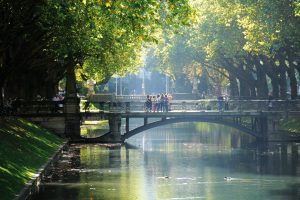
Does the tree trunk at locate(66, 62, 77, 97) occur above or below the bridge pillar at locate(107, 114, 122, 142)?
above

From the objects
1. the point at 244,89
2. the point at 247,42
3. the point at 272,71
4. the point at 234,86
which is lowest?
the point at 244,89

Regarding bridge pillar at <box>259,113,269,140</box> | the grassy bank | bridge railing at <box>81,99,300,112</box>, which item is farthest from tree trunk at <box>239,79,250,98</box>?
the grassy bank

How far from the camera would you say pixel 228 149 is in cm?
6191

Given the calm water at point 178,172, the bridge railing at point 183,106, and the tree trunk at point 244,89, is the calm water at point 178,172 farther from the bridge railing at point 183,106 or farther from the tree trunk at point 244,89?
the tree trunk at point 244,89

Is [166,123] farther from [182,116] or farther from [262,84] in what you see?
[262,84]

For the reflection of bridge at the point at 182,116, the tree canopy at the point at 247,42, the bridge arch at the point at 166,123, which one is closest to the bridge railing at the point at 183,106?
the reflection of bridge at the point at 182,116

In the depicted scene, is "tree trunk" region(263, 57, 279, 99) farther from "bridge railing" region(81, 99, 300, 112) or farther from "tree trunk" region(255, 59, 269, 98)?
"bridge railing" region(81, 99, 300, 112)

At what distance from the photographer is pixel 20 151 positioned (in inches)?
1577

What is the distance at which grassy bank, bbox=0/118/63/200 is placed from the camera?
98.9ft

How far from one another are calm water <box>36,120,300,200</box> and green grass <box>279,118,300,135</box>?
4785mm

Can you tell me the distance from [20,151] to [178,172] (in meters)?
10.6

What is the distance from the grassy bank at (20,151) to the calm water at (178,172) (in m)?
1.32

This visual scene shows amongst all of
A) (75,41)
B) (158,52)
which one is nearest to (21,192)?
(75,41)

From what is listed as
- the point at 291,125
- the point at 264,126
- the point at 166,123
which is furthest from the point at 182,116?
Result: the point at 291,125
